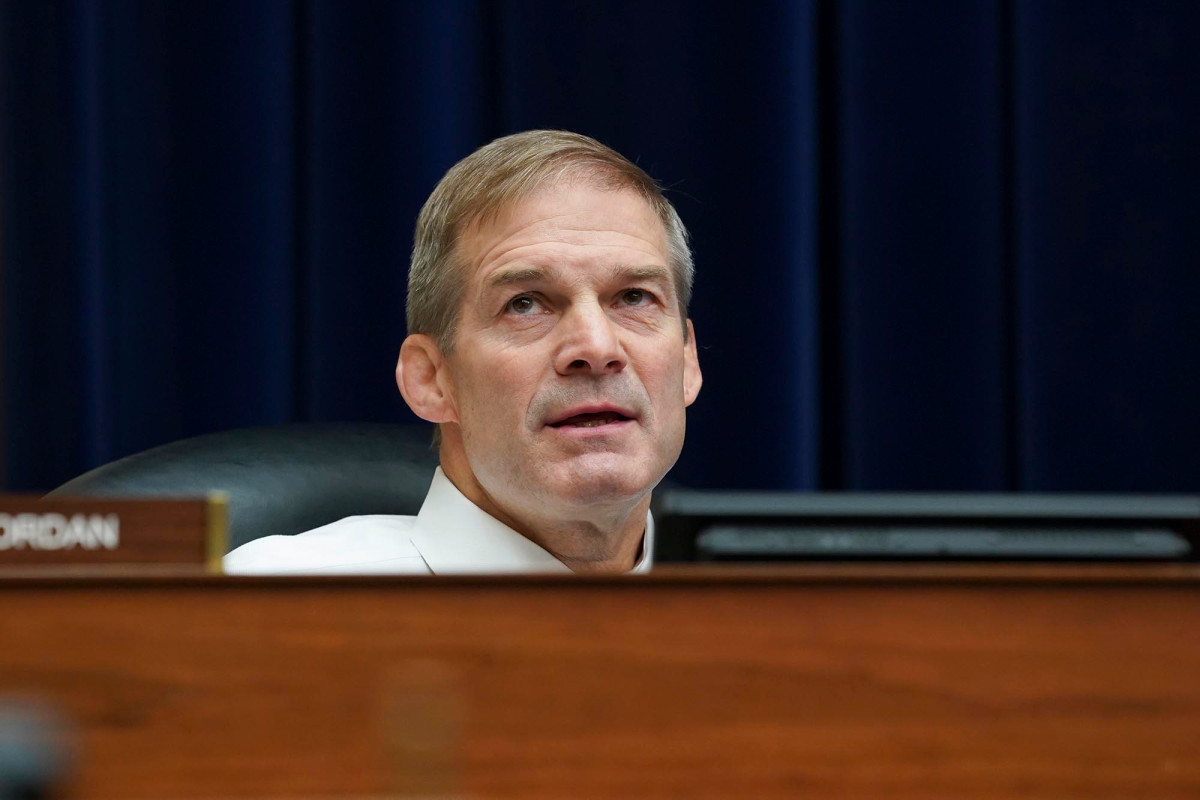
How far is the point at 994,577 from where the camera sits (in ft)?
1.84

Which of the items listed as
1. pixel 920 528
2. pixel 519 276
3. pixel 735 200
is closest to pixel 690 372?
pixel 519 276

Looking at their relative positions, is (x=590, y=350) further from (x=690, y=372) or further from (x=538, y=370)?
(x=690, y=372)

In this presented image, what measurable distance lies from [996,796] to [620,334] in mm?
846

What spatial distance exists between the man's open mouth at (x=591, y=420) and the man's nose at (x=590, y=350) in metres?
0.05

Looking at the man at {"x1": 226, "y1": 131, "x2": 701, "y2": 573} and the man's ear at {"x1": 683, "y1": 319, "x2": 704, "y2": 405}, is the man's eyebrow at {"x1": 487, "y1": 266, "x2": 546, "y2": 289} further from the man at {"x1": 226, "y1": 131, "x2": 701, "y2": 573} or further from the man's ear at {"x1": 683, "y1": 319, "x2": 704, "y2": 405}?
the man's ear at {"x1": 683, "y1": 319, "x2": 704, "y2": 405}

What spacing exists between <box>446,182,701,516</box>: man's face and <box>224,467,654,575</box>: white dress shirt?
0.05 meters

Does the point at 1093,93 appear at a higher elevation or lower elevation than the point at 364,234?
higher

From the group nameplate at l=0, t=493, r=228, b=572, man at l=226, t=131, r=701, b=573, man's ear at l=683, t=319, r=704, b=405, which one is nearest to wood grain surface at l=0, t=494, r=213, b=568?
nameplate at l=0, t=493, r=228, b=572

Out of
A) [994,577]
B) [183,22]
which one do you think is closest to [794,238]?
[183,22]

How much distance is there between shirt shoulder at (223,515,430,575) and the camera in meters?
1.31

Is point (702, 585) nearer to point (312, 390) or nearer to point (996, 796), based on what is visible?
point (996, 796)

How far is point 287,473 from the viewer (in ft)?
5.00

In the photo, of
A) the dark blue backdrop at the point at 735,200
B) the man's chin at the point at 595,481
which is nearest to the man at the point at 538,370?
the man's chin at the point at 595,481

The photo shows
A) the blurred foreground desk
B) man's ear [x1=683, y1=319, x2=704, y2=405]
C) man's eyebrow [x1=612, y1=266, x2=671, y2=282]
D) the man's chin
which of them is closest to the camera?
the blurred foreground desk
